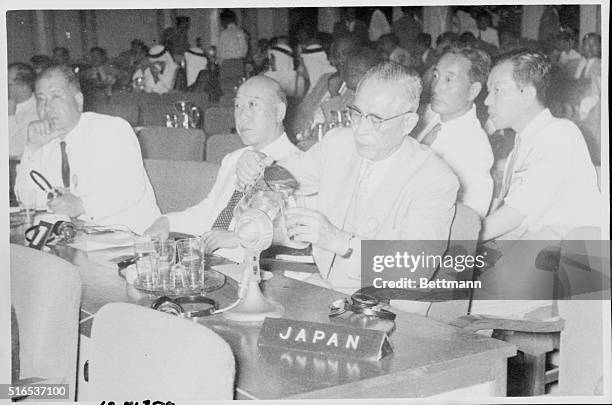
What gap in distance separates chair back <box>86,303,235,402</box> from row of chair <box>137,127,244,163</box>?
1.08 meters

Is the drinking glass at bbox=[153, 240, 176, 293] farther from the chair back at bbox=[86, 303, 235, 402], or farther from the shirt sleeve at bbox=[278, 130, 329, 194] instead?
the shirt sleeve at bbox=[278, 130, 329, 194]

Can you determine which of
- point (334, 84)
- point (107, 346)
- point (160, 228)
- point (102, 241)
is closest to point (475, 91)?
point (334, 84)

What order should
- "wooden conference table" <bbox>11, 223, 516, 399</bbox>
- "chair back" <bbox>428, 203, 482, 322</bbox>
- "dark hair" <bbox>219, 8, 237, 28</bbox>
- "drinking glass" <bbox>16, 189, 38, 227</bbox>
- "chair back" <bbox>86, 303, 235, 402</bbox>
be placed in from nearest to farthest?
1. "chair back" <bbox>86, 303, 235, 402</bbox>
2. "wooden conference table" <bbox>11, 223, 516, 399</bbox>
3. "chair back" <bbox>428, 203, 482, 322</bbox>
4. "drinking glass" <bbox>16, 189, 38, 227</bbox>
5. "dark hair" <bbox>219, 8, 237, 28</bbox>

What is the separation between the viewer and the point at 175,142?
2.55 metres

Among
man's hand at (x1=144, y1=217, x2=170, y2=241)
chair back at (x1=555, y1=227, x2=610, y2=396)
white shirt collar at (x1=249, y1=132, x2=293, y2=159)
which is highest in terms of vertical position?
white shirt collar at (x1=249, y1=132, x2=293, y2=159)

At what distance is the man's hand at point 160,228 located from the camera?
7.06 ft

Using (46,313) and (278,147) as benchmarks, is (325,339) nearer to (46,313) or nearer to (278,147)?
(46,313)

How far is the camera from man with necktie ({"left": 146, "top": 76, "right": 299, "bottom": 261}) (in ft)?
6.93

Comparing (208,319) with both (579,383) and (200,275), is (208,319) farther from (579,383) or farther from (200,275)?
(579,383)

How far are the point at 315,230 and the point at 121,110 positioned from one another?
2.69 feet

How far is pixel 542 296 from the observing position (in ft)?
5.99

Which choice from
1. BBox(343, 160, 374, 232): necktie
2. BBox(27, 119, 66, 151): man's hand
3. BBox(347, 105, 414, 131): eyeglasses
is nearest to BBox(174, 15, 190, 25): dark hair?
BBox(27, 119, 66, 151): man's hand

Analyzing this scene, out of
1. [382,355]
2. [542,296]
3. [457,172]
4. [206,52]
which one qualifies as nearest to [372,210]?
[457,172]

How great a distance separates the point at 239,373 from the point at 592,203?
1024 mm
